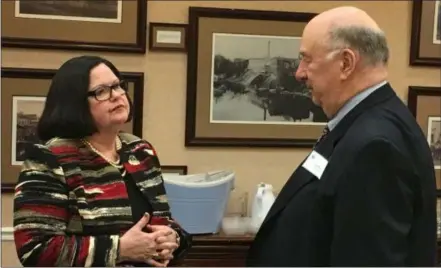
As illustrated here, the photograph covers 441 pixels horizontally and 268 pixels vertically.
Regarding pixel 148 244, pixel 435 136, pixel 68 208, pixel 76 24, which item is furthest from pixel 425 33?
pixel 68 208

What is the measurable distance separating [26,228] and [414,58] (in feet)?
7.50

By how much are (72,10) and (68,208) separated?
1476mm

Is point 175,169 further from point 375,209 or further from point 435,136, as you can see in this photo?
point 375,209

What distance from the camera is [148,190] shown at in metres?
1.92

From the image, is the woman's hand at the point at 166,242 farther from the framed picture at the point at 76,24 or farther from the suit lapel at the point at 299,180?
the framed picture at the point at 76,24

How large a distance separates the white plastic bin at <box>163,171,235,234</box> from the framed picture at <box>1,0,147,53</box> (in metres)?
0.67

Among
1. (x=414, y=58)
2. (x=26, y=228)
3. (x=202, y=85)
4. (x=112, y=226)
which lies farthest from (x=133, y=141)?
(x=414, y=58)

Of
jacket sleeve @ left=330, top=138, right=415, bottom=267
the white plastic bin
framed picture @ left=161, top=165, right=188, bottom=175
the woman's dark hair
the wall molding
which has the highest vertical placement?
the woman's dark hair

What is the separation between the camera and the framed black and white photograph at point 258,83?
3168mm

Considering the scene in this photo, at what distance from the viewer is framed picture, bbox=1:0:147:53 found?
296cm

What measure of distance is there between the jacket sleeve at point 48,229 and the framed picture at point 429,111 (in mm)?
2075

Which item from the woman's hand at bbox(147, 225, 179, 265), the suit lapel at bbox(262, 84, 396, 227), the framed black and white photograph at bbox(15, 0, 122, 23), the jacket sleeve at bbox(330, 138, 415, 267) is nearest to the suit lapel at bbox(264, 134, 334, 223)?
the suit lapel at bbox(262, 84, 396, 227)

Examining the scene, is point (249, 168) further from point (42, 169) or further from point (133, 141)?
point (42, 169)

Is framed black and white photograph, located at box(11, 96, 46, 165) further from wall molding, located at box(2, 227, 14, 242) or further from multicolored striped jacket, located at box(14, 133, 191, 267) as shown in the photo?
multicolored striped jacket, located at box(14, 133, 191, 267)
